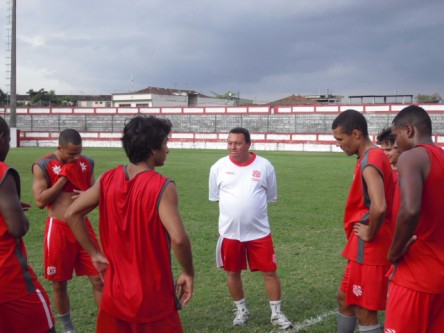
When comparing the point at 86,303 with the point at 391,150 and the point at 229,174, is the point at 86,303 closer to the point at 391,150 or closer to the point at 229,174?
the point at 229,174

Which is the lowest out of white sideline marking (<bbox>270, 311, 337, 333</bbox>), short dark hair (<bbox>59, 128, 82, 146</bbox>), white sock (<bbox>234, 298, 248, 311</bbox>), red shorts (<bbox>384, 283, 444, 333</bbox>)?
white sideline marking (<bbox>270, 311, 337, 333</bbox>)

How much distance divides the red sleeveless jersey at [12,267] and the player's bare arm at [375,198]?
2.55m

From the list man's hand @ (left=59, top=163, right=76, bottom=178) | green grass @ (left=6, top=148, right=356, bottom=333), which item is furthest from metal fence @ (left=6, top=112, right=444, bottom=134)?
man's hand @ (left=59, top=163, right=76, bottom=178)

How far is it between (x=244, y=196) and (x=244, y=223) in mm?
310

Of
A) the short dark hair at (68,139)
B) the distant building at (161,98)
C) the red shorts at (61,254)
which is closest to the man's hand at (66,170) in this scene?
the short dark hair at (68,139)

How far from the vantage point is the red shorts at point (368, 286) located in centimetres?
428

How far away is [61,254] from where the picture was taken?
215 inches

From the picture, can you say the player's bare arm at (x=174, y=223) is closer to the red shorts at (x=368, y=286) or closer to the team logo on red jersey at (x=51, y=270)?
the red shorts at (x=368, y=286)

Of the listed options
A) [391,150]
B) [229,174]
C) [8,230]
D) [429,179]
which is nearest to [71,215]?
[8,230]

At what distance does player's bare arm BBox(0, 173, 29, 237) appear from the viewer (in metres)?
3.39

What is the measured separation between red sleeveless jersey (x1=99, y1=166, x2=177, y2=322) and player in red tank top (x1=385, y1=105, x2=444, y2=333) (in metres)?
1.45

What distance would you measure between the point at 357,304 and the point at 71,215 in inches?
95.0

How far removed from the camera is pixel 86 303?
627cm

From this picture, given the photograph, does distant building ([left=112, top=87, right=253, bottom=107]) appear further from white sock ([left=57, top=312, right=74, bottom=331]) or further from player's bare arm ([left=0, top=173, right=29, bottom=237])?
player's bare arm ([left=0, top=173, right=29, bottom=237])
